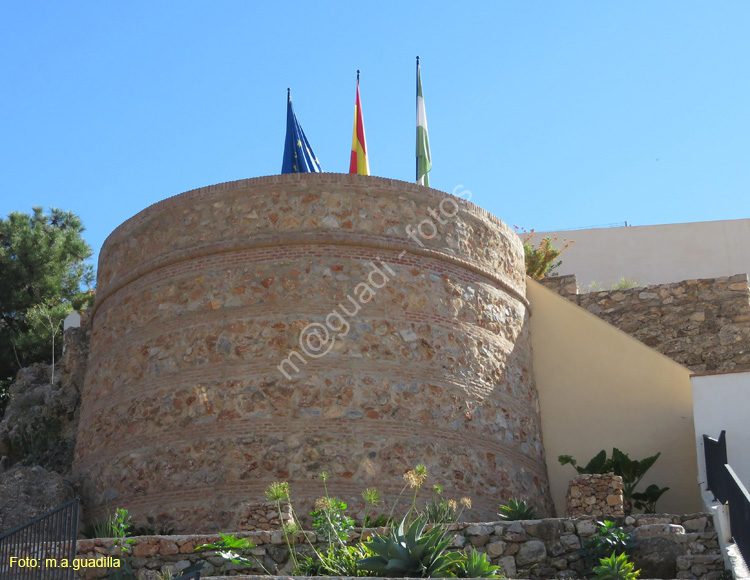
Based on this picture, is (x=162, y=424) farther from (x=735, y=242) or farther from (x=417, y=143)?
(x=735, y=242)

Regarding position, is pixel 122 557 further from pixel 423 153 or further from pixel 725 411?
pixel 423 153

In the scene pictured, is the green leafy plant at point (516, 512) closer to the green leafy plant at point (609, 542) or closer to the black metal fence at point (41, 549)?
the green leafy plant at point (609, 542)

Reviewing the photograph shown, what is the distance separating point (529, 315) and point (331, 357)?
12.7 feet

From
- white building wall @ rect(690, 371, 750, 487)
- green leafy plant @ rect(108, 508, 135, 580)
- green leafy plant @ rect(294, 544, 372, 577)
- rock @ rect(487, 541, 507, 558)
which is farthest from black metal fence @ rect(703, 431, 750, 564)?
green leafy plant @ rect(108, 508, 135, 580)

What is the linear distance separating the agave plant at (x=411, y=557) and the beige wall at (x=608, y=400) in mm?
5135

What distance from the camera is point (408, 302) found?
13.2 metres

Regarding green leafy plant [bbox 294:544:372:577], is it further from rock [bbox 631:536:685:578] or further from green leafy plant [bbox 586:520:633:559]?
rock [bbox 631:536:685:578]

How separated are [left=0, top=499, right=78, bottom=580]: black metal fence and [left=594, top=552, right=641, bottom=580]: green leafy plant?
473 cm

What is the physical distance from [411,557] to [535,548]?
1718 millimetres

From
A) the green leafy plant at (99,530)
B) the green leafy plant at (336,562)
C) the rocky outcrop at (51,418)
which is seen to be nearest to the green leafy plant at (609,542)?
the green leafy plant at (336,562)

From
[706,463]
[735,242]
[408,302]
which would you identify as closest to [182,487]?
[408,302]

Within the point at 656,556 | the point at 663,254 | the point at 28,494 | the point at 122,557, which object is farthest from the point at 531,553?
the point at 663,254

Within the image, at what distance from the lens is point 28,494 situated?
12727mm

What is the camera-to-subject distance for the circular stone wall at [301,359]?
12.3 meters
